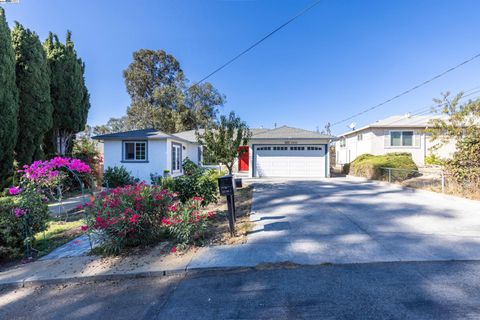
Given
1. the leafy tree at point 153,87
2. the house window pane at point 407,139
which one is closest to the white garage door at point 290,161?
the house window pane at point 407,139

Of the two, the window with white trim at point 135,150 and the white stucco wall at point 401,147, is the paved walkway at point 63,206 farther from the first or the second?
the white stucco wall at point 401,147

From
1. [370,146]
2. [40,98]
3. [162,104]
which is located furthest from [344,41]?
[162,104]

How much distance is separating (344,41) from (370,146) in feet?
29.3

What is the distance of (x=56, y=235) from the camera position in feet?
17.3

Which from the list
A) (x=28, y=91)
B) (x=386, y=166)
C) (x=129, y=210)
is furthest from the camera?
(x=386, y=166)

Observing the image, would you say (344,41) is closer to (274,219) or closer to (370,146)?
(370,146)

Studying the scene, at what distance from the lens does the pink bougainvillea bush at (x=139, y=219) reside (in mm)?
3898

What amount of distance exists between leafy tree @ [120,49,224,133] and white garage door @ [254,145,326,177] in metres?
11.9

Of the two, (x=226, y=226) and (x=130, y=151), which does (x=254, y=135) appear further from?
(x=226, y=226)

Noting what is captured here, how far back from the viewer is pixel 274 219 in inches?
225

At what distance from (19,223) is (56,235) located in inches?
53.9

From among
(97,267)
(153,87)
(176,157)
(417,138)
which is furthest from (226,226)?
(153,87)

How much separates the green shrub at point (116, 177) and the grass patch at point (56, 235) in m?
4.51

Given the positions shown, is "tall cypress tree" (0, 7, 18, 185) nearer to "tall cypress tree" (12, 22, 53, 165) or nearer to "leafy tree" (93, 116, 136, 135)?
"tall cypress tree" (12, 22, 53, 165)
